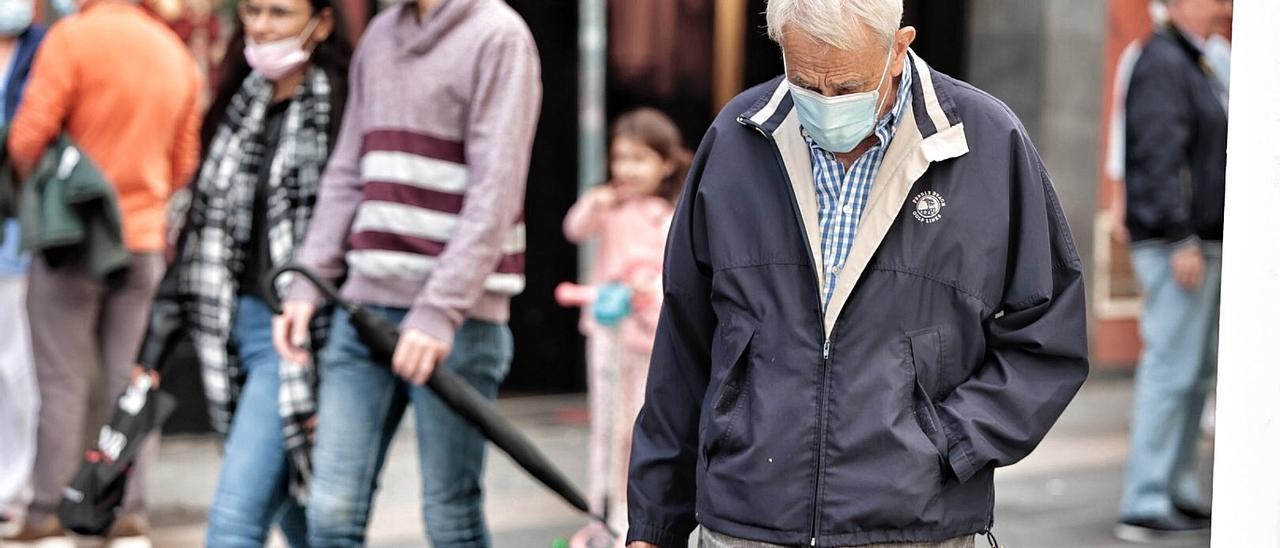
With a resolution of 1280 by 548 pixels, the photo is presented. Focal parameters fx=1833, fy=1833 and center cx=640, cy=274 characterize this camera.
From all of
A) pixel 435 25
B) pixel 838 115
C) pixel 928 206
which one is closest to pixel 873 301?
pixel 928 206

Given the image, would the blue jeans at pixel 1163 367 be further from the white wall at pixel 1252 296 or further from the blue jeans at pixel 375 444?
A: the white wall at pixel 1252 296

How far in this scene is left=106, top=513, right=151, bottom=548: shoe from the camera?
6.32 meters

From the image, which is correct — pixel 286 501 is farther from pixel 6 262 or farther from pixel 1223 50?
pixel 1223 50

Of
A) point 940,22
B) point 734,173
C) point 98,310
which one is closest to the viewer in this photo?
point 734,173

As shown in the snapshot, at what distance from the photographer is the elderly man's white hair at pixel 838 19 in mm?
2697

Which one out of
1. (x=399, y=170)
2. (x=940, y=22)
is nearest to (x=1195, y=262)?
(x=399, y=170)

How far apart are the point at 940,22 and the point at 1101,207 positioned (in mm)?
1699

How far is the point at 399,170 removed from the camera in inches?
169

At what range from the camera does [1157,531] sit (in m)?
6.86

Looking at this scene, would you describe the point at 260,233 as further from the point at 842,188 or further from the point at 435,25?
the point at 842,188

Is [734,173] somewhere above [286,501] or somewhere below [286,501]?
above

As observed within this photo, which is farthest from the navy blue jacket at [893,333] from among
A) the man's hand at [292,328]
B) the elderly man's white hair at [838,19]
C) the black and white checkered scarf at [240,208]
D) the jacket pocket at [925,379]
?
the black and white checkered scarf at [240,208]

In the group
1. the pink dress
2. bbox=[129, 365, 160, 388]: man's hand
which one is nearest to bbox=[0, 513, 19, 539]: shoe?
bbox=[129, 365, 160, 388]: man's hand

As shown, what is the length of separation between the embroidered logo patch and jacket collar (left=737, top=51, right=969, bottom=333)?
0.02 m
